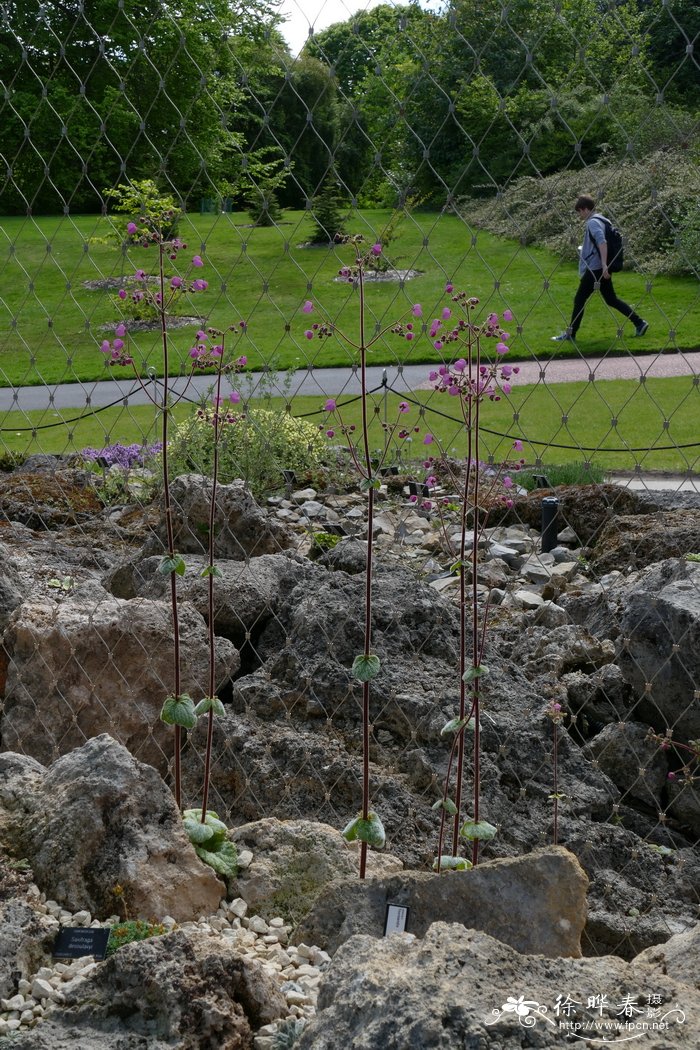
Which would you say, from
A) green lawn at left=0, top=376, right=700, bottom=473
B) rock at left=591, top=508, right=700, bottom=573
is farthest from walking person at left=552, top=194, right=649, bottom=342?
green lawn at left=0, top=376, right=700, bottom=473

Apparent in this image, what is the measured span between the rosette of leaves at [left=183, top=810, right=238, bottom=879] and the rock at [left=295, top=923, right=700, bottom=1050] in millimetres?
764

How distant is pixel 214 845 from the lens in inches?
101

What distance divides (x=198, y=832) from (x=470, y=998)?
3.54 feet

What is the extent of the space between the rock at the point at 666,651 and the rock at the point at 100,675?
46.9 inches

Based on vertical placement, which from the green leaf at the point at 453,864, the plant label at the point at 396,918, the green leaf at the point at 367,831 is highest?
the green leaf at the point at 367,831

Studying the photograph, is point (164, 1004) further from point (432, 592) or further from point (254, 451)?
point (254, 451)

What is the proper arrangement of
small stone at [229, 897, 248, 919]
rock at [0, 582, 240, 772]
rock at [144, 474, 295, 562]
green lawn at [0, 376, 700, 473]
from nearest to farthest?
1. small stone at [229, 897, 248, 919]
2. rock at [0, 582, 240, 772]
3. rock at [144, 474, 295, 562]
4. green lawn at [0, 376, 700, 473]

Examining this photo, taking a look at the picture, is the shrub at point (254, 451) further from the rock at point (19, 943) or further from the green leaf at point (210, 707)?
the rock at point (19, 943)

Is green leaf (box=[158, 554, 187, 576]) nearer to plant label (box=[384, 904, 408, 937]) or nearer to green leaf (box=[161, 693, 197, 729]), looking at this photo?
green leaf (box=[161, 693, 197, 729])

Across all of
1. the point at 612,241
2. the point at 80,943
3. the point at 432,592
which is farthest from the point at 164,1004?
the point at 612,241

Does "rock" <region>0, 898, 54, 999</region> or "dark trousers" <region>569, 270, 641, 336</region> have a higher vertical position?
"dark trousers" <region>569, 270, 641, 336</region>

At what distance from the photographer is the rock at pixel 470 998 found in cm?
155

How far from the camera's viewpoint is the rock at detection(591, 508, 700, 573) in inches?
171

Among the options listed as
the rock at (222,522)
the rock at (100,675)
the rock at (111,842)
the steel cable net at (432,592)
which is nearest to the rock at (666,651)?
the steel cable net at (432,592)
